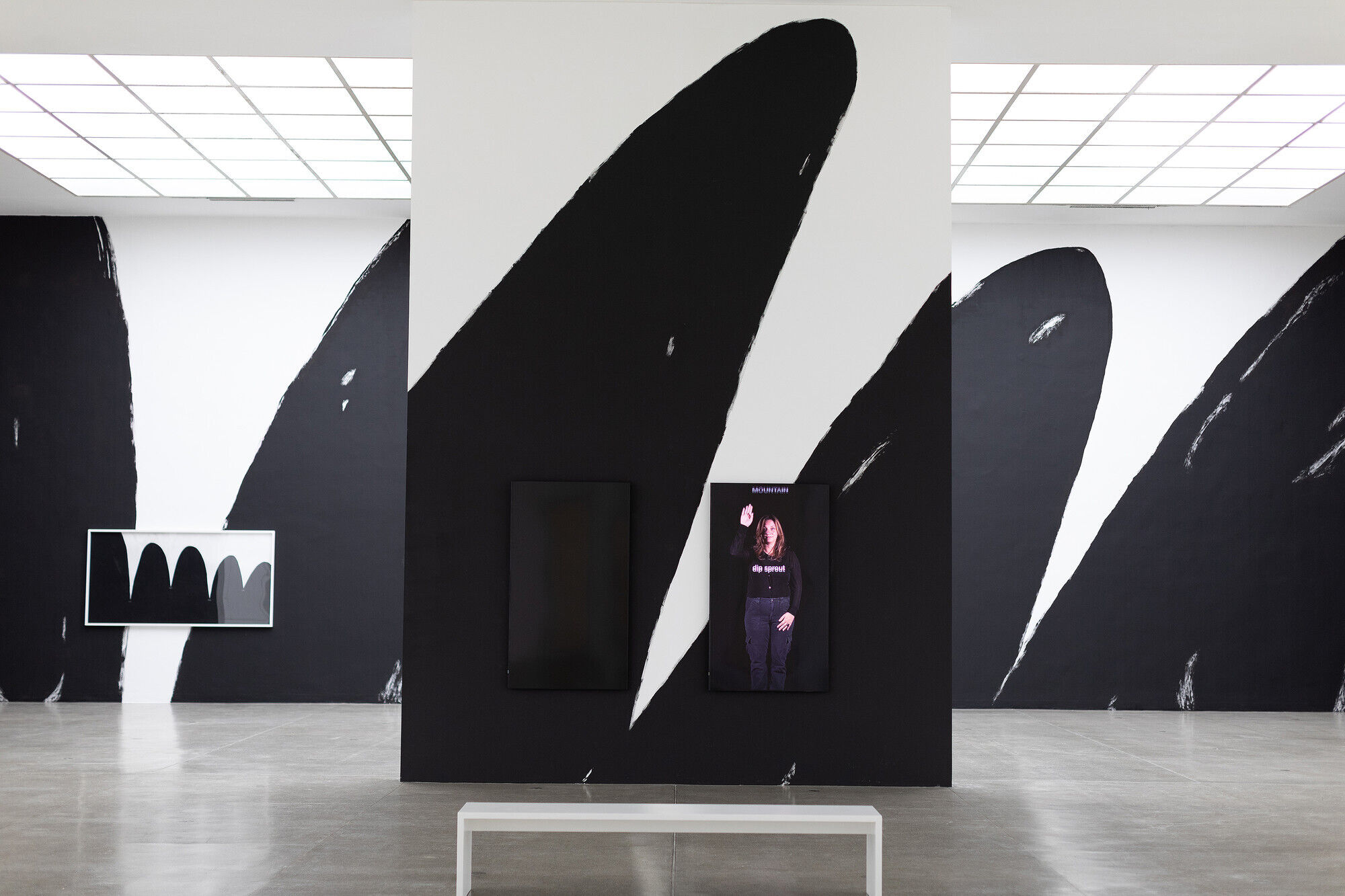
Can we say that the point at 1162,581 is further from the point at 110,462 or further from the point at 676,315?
the point at 110,462

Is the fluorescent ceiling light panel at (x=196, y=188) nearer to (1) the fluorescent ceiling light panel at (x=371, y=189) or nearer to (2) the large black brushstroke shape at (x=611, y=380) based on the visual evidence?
(1) the fluorescent ceiling light panel at (x=371, y=189)

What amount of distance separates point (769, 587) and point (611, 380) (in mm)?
1748

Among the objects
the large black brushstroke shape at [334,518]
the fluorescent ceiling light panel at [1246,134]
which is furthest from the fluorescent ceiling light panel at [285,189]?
the fluorescent ceiling light panel at [1246,134]

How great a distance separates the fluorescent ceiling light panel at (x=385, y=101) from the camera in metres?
9.21

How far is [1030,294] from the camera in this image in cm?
1230

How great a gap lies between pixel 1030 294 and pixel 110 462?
33.1 feet

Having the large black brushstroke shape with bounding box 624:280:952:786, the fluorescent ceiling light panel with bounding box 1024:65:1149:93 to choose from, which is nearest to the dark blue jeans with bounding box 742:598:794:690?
the large black brushstroke shape with bounding box 624:280:952:786

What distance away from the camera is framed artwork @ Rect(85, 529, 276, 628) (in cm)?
1185

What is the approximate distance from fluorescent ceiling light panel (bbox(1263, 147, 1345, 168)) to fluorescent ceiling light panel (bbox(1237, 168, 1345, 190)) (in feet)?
0.31

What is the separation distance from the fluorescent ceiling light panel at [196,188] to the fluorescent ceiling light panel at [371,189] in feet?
3.37

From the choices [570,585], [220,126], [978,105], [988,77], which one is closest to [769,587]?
[570,585]

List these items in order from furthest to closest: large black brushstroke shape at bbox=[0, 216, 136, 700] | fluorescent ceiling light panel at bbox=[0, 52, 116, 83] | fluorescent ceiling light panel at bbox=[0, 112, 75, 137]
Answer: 1. large black brushstroke shape at bbox=[0, 216, 136, 700]
2. fluorescent ceiling light panel at bbox=[0, 112, 75, 137]
3. fluorescent ceiling light panel at bbox=[0, 52, 116, 83]

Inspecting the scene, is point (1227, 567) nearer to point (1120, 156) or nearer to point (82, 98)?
point (1120, 156)

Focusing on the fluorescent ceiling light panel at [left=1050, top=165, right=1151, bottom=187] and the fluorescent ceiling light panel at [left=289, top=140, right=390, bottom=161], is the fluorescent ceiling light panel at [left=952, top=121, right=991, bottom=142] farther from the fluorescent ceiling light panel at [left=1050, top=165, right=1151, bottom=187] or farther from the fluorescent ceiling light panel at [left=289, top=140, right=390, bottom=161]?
the fluorescent ceiling light panel at [left=289, top=140, right=390, bottom=161]
